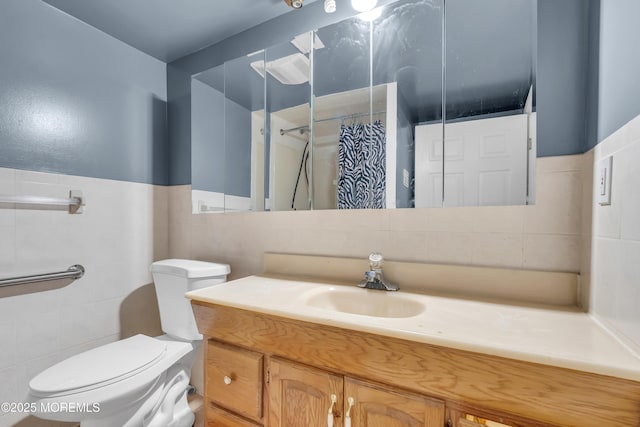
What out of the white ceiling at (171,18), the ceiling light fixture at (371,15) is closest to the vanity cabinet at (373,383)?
the ceiling light fixture at (371,15)

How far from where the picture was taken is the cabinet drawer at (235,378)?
2.94 feet

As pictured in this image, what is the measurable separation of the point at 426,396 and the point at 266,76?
4.97 feet

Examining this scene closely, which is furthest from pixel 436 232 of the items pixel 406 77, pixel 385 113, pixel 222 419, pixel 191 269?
pixel 191 269

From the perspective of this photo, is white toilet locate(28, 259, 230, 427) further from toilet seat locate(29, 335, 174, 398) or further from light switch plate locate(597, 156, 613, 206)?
light switch plate locate(597, 156, 613, 206)

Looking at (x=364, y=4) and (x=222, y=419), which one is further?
(x=364, y=4)

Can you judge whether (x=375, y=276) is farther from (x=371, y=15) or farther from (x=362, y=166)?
(x=371, y=15)

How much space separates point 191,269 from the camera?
137 cm

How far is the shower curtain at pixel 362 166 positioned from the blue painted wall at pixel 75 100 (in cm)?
125

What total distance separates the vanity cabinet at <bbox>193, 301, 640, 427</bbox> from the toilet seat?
35cm

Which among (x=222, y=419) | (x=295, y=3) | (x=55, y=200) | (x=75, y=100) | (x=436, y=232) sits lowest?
(x=222, y=419)

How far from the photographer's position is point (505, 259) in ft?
3.24

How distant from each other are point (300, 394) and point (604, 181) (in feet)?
3.29

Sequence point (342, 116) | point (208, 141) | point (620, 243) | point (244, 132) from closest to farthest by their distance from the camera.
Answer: point (620, 243) < point (342, 116) < point (244, 132) < point (208, 141)

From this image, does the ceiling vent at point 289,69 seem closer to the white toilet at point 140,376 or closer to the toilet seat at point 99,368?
the white toilet at point 140,376
